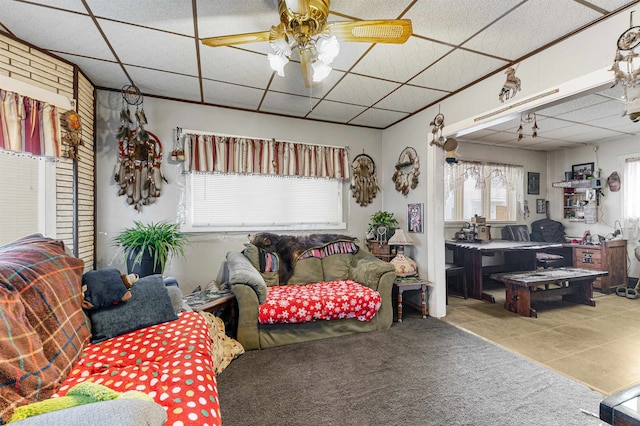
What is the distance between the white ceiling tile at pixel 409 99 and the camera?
315 centimetres

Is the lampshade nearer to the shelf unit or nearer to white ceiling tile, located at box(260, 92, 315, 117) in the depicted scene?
white ceiling tile, located at box(260, 92, 315, 117)

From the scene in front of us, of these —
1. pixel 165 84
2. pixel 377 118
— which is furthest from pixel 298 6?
pixel 377 118

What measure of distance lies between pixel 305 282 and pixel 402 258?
126 centimetres

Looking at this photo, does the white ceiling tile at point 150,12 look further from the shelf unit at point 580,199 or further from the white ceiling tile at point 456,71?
the shelf unit at point 580,199

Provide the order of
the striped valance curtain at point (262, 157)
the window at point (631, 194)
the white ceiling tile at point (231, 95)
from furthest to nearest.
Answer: the window at point (631, 194) → the striped valance curtain at point (262, 157) → the white ceiling tile at point (231, 95)

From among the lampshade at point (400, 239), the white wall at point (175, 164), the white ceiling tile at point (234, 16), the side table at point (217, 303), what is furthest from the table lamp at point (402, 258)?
the white ceiling tile at point (234, 16)

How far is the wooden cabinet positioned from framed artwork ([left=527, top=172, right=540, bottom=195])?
55.2 inches

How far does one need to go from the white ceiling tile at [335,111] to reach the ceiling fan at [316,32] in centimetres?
174

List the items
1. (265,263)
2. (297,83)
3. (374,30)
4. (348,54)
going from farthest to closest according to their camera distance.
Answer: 1. (265,263)
2. (297,83)
3. (348,54)
4. (374,30)

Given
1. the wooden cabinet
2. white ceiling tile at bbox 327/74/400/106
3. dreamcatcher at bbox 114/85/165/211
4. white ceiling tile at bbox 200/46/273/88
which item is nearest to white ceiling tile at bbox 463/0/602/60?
white ceiling tile at bbox 327/74/400/106

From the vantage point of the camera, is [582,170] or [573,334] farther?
[582,170]

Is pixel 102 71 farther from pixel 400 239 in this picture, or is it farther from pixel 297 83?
pixel 400 239

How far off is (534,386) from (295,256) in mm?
2361

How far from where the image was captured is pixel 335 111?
3.75 metres
